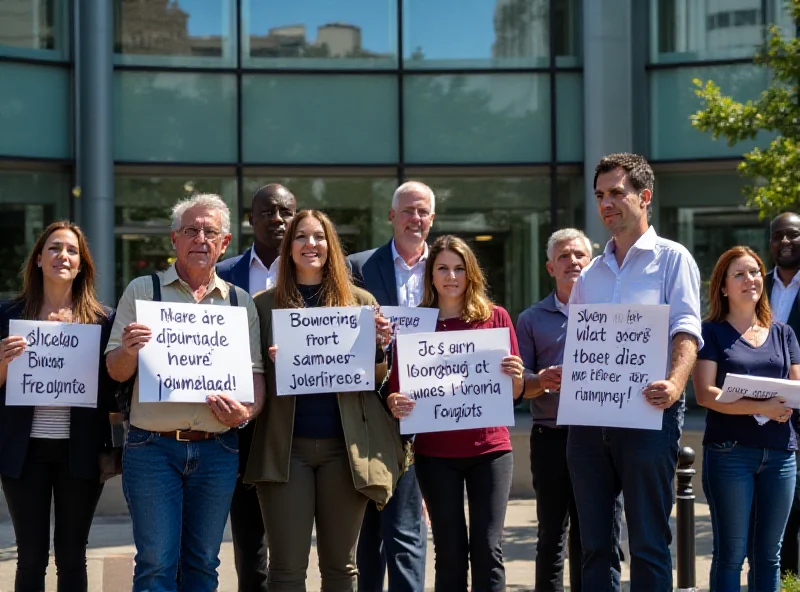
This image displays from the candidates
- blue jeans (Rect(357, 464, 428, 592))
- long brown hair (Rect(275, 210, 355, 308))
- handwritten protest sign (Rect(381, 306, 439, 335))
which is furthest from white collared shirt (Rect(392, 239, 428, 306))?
blue jeans (Rect(357, 464, 428, 592))

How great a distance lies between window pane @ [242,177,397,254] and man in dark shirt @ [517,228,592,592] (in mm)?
8079

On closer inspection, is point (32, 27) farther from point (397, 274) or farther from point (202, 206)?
point (202, 206)

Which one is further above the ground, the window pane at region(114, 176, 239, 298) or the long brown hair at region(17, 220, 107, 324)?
the window pane at region(114, 176, 239, 298)

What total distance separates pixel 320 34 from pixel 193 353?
994 cm

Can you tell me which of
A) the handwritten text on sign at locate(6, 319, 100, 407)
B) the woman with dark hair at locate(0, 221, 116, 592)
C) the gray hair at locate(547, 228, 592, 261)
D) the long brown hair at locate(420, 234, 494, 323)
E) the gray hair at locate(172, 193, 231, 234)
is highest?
the gray hair at locate(172, 193, 231, 234)

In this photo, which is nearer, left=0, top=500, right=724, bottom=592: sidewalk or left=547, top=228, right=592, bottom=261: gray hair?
left=547, top=228, right=592, bottom=261: gray hair

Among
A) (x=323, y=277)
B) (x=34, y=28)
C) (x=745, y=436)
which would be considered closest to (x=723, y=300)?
(x=745, y=436)

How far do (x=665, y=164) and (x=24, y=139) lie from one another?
757 cm

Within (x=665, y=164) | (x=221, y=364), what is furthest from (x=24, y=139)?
(x=221, y=364)

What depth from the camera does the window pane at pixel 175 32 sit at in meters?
14.5

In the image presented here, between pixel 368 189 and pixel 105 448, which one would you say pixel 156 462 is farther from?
pixel 368 189

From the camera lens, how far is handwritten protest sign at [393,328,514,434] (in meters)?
5.80

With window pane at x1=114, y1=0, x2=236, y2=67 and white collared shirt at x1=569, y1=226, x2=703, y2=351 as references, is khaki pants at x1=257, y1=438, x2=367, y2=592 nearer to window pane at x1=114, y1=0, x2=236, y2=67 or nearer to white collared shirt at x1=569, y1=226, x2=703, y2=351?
white collared shirt at x1=569, y1=226, x2=703, y2=351

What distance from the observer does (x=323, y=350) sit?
18.2ft
